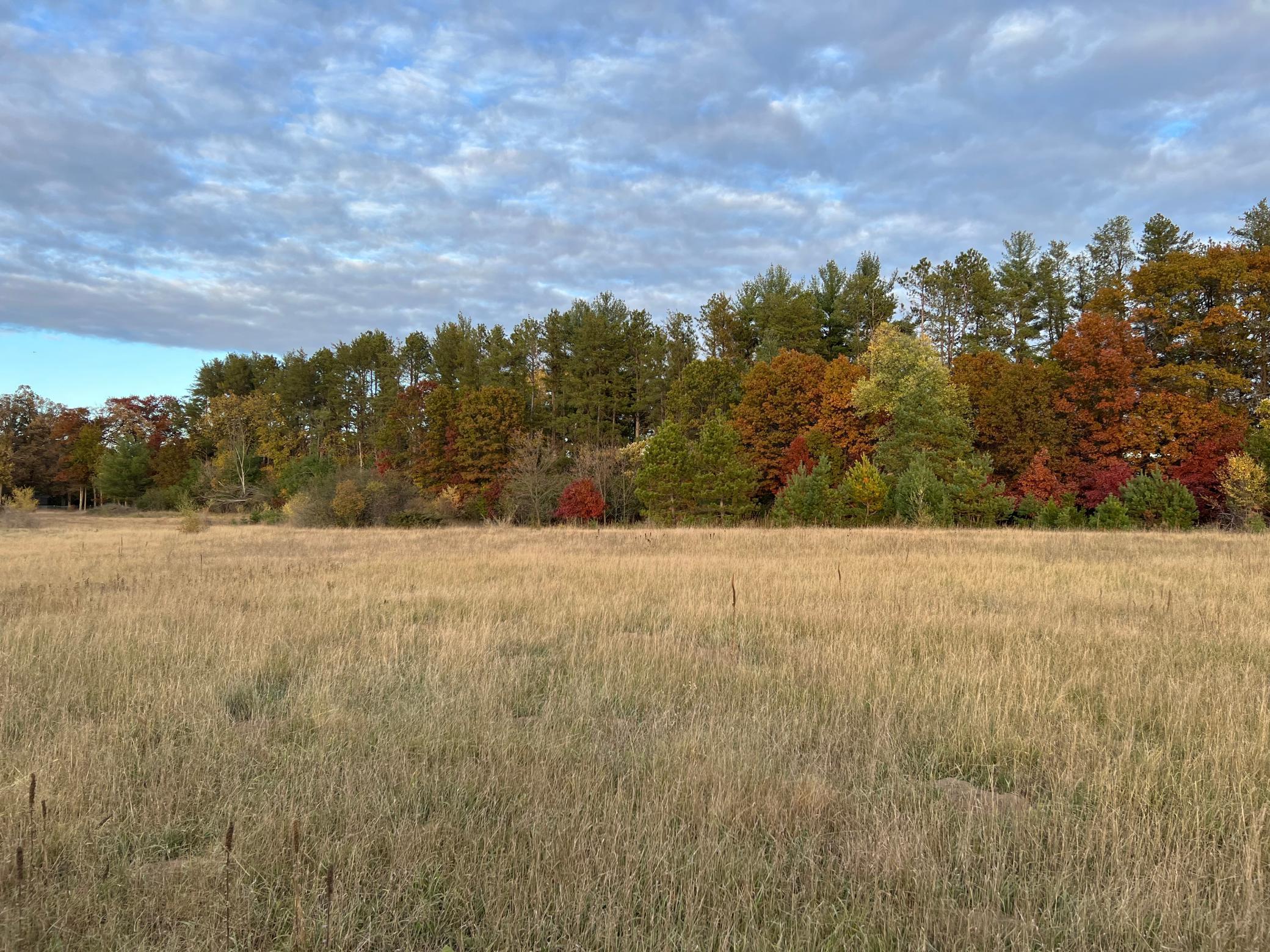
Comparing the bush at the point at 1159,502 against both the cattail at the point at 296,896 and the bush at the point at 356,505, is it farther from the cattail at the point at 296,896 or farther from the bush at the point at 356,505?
the bush at the point at 356,505

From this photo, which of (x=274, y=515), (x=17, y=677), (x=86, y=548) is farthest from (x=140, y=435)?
(x=17, y=677)

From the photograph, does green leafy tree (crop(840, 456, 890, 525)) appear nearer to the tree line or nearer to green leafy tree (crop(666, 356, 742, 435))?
the tree line

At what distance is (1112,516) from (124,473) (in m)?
79.5

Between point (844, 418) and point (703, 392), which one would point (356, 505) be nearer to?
point (703, 392)

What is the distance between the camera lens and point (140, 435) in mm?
75250

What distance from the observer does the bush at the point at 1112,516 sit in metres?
26.5

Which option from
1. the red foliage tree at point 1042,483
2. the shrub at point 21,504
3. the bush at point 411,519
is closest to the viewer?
the red foliage tree at point 1042,483

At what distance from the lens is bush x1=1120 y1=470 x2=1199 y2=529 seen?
1041 inches

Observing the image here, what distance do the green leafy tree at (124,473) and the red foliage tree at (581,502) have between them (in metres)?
53.9

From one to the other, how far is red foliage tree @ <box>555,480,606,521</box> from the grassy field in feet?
88.6

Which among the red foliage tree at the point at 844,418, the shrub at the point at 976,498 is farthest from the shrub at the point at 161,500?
the shrub at the point at 976,498

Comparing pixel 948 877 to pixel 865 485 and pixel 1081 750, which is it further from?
pixel 865 485

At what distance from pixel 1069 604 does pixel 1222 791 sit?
253 inches

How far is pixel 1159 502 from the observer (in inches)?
1062
